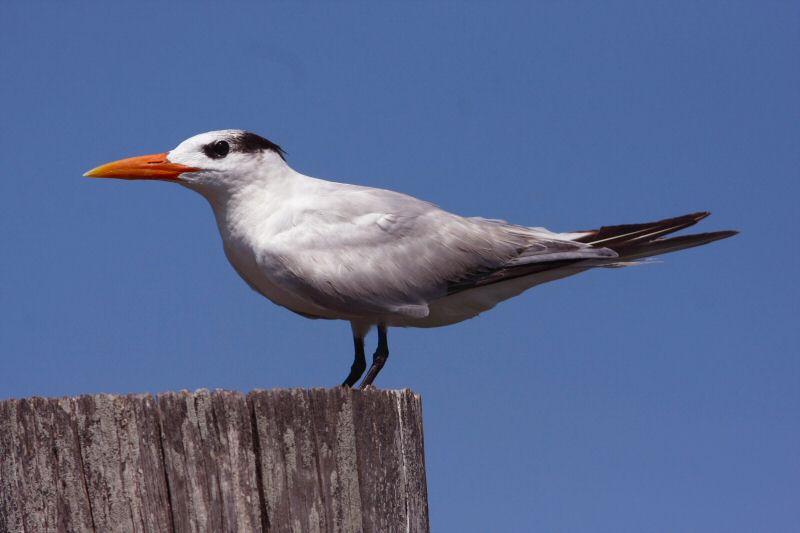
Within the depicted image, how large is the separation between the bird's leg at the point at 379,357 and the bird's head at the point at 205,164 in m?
1.34

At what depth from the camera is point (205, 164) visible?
6.27 meters

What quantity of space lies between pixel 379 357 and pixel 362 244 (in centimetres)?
73

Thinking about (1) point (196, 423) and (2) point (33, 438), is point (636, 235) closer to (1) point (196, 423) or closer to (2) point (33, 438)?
(1) point (196, 423)

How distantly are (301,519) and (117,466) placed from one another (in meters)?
0.77

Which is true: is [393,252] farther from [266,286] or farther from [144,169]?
[144,169]

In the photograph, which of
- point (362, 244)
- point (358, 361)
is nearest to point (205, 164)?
point (362, 244)

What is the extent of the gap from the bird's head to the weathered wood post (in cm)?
257

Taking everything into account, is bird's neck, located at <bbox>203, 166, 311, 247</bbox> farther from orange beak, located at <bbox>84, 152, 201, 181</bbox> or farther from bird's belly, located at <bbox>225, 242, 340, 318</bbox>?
orange beak, located at <bbox>84, 152, 201, 181</bbox>

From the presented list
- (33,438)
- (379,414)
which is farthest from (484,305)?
(33,438)

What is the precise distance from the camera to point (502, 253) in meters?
6.39

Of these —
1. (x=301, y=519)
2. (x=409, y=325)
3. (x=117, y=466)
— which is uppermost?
(x=409, y=325)

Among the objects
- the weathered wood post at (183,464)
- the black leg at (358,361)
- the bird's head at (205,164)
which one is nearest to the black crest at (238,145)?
the bird's head at (205,164)

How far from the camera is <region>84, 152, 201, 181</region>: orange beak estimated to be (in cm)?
622

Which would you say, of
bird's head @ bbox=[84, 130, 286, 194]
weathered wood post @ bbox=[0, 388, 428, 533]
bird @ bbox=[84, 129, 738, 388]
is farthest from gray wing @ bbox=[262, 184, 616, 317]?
weathered wood post @ bbox=[0, 388, 428, 533]
